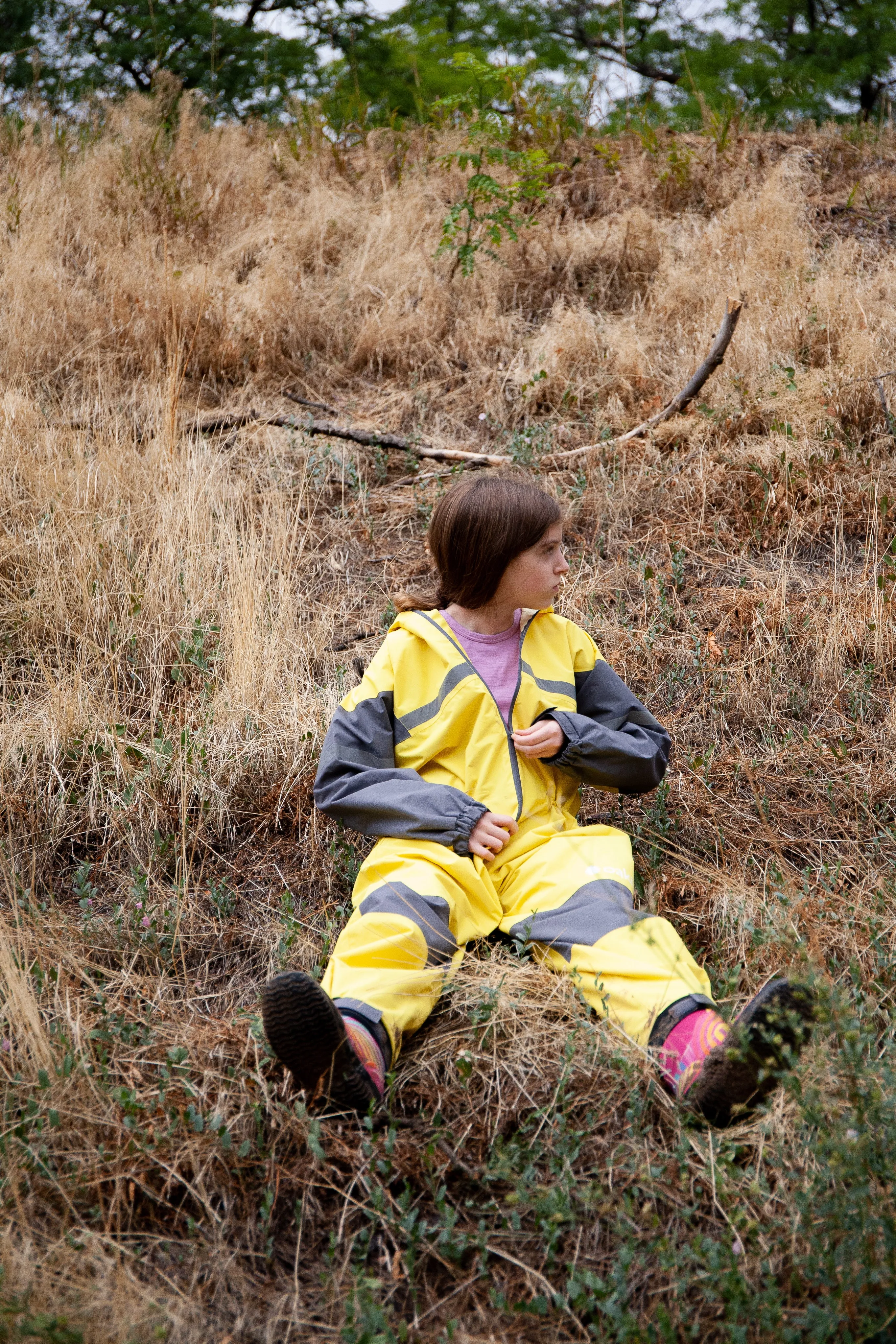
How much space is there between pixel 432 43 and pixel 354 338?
5.82 meters

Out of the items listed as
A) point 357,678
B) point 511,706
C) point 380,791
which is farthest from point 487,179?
point 380,791

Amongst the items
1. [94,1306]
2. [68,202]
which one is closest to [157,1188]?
[94,1306]

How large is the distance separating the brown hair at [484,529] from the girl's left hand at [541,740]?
1.49 feet

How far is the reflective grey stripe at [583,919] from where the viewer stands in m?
2.40

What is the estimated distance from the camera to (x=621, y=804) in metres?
3.28

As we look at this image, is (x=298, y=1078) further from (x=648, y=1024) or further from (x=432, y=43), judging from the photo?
(x=432, y=43)

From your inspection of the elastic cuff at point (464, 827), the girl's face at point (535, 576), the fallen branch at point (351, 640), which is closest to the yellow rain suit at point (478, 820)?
the elastic cuff at point (464, 827)

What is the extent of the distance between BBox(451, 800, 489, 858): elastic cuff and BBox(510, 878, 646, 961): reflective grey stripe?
25 centimetres

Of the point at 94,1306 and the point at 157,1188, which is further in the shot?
the point at 157,1188

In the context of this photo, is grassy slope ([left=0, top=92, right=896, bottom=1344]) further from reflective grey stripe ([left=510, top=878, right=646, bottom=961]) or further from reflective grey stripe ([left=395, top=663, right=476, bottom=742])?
reflective grey stripe ([left=395, top=663, right=476, bottom=742])

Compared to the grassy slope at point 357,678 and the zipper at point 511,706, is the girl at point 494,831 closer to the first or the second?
the zipper at point 511,706

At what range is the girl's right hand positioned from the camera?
99.8 inches

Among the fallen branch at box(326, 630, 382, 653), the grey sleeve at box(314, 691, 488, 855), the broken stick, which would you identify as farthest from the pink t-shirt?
the broken stick

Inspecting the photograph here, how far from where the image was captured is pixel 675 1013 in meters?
2.15
